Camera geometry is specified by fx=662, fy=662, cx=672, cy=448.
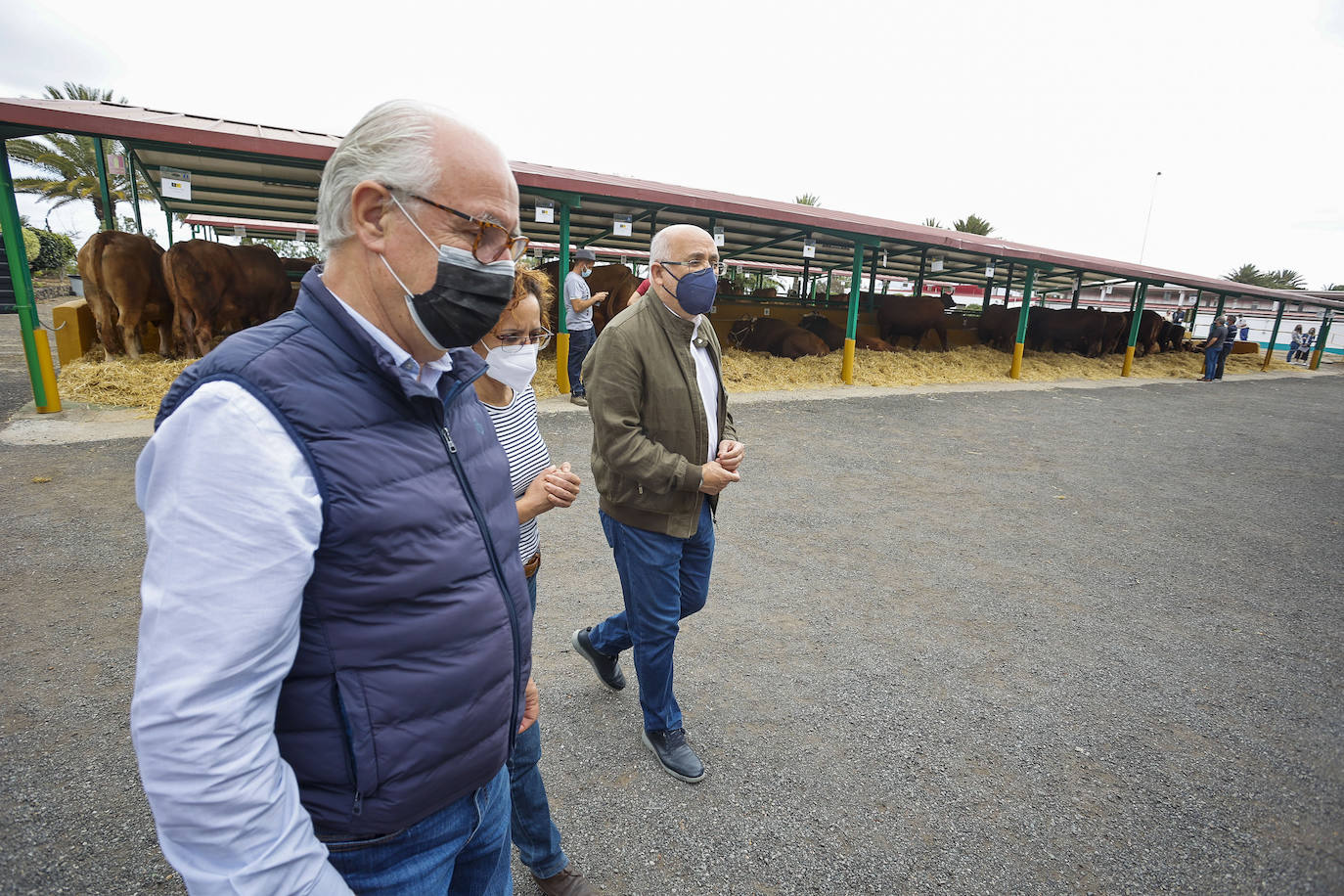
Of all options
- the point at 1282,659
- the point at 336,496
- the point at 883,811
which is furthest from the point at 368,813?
the point at 1282,659

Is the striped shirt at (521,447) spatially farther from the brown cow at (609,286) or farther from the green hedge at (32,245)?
the green hedge at (32,245)

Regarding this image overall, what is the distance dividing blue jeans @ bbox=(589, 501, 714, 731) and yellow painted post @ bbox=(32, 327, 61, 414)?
7944mm

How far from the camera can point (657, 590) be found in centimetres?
249

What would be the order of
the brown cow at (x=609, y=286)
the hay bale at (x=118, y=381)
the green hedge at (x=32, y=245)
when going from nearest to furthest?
the hay bale at (x=118, y=381)
the brown cow at (x=609, y=286)
the green hedge at (x=32, y=245)

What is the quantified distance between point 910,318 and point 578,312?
10.8 metres

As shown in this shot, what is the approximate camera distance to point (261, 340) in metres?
0.89

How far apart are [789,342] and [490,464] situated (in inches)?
528

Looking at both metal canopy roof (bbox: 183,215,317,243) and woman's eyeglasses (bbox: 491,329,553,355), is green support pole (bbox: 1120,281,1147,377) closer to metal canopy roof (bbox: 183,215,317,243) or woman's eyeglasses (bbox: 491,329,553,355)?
woman's eyeglasses (bbox: 491,329,553,355)

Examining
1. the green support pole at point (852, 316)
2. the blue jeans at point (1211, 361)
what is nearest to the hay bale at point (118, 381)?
the green support pole at point (852, 316)

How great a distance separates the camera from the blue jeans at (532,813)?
1.86 meters

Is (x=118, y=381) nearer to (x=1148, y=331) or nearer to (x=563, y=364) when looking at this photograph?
(x=563, y=364)

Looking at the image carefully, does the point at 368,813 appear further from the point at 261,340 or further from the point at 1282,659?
the point at 1282,659

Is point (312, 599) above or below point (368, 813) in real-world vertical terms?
above

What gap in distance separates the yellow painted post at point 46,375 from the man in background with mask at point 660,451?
7.86 m
